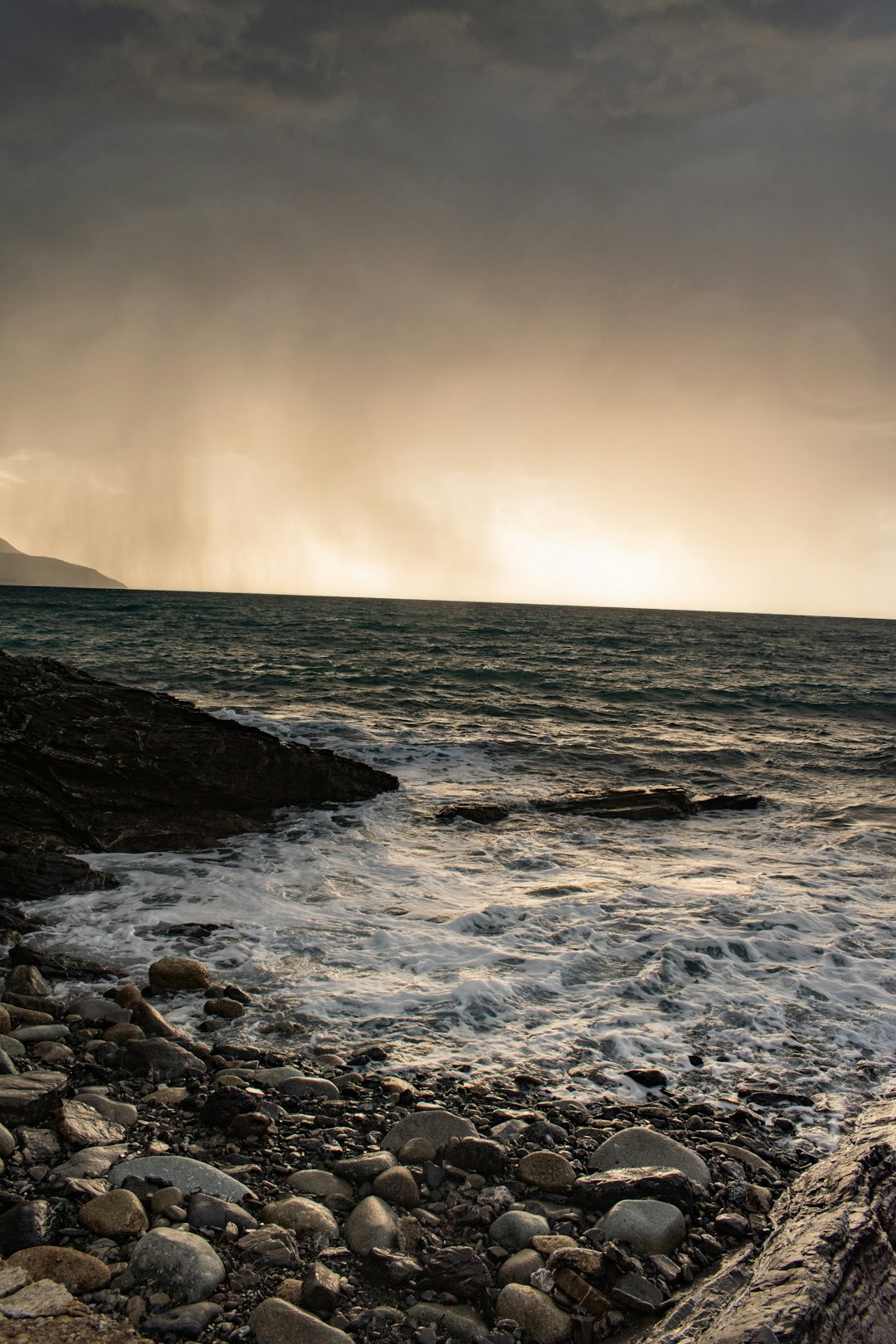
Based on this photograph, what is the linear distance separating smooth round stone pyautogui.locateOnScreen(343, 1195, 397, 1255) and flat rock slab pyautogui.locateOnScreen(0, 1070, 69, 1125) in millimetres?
1689

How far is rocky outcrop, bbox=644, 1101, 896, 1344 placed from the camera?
256 cm

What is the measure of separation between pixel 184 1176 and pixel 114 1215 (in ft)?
1.23

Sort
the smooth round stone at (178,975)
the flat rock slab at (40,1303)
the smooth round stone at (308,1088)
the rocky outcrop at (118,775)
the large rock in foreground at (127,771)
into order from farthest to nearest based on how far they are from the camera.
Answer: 1. the large rock in foreground at (127,771)
2. the rocky outcrop at (118,775)
3. the smooth round stone at (178,975)
4. the smooth round stone at (308,1088)
5. the flat rock slab at (40,1303)

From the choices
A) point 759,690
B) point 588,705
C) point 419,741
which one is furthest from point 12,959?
point 759,690

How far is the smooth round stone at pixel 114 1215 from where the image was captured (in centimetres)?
302

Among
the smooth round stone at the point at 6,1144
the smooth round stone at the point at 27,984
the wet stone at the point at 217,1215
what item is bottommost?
the smooth round stone at the point at 27,984

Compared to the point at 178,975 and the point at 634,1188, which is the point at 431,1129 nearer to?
the point at 634,1188

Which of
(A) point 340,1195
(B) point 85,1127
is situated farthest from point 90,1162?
(A) point 340,1195

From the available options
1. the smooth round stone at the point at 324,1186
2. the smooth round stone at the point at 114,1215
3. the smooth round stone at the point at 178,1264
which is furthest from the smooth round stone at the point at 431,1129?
the smooth round stone at the point at 114,1215

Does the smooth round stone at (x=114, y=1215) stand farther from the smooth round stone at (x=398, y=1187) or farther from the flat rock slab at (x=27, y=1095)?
the smooth round stone at (x=398, y=1187)

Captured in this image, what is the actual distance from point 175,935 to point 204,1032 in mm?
1881

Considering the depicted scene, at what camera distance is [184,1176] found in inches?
133

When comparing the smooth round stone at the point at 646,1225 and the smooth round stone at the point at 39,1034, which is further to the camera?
the smooth round stone at the point at 39,1034

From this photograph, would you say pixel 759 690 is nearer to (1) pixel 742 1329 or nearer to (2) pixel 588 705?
(2) pixel 588 705
